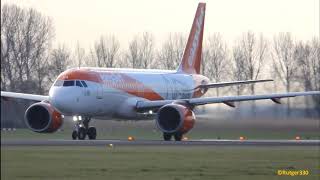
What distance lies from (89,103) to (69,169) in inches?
1100

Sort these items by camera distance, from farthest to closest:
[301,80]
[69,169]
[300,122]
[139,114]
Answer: [301,80] < [139,114] < [300,122] < [69,169]

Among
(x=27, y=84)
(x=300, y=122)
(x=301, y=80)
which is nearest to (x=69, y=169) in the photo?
(x=300, y=122)

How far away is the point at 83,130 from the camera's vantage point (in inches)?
2404

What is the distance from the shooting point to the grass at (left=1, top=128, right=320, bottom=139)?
61281mm

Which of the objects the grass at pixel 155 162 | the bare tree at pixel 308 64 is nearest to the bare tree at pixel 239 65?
the bare tree at pixel 308 64

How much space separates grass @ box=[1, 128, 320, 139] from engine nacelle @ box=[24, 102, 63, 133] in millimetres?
707

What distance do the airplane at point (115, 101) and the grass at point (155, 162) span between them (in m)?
12.3

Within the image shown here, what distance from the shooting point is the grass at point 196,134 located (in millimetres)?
61281

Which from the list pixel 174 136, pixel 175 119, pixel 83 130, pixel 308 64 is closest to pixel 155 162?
pixel 175 119

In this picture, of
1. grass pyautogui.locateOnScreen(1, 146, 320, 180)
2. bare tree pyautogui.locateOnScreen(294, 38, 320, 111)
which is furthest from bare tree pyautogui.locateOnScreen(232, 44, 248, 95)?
grass pyautogui.locateOnScreen(1, 146, 320, 180)

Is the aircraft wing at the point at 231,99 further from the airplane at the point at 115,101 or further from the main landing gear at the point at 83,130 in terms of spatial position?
the main landing gear at the point at 83,130

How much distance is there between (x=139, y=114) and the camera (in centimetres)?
6544

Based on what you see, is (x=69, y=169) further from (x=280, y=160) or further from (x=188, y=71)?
(x=188, y=71)

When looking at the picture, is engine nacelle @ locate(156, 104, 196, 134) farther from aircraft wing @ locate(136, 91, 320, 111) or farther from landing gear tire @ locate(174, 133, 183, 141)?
aircraft wing @ locate(136, 91, 320, 111)
